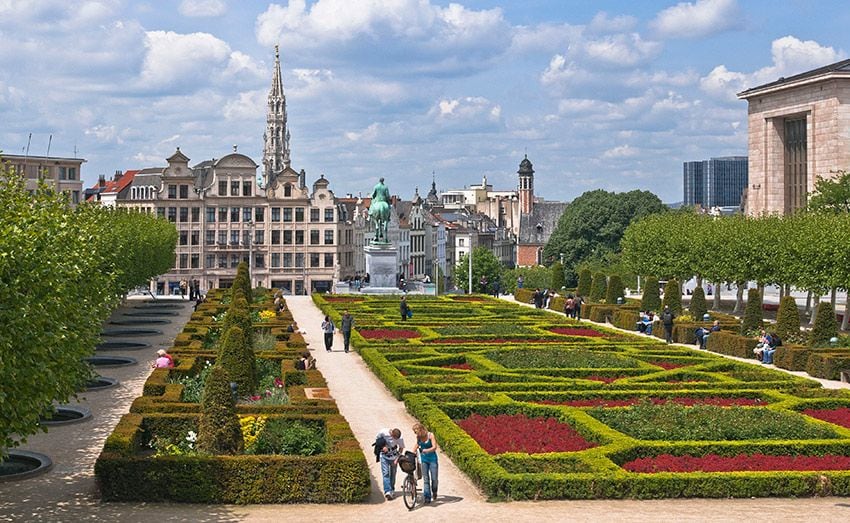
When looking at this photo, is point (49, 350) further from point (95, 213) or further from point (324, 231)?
point (324, 231)

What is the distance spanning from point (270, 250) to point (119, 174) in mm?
30741

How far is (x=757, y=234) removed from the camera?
6241 centimetres

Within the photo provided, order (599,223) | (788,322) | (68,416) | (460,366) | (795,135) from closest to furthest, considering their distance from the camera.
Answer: (68,416)
(460,366)
(788,322)
(795,135)
(599,223)

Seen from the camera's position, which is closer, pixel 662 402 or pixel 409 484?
pixel 409 484

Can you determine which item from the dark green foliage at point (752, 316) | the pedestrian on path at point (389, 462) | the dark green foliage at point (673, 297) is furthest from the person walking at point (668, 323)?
the pedestrian on path at point (389, 462)

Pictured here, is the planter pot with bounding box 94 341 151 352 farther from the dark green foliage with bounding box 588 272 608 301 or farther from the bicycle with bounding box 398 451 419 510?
the dark green foliage with bounding box 588 272 608 301

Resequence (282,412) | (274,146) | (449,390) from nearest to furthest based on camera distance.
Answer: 1. (282,412)
2. (449,390)
3. (274,146)

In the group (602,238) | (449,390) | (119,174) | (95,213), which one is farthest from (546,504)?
(119,174)

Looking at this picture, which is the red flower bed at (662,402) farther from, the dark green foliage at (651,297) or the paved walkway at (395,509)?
the dark green foliage at (651,297)

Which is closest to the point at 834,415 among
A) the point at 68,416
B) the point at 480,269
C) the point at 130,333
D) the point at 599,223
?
the point at 68,416

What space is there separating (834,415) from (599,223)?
95249 millimetres

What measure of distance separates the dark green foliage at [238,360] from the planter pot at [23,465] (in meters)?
6.78

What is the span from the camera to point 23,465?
76.3ft

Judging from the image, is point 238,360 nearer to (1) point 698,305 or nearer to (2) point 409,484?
(2) point 409,484
